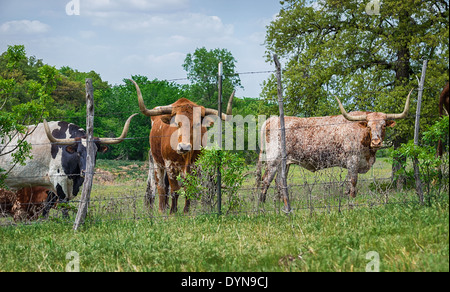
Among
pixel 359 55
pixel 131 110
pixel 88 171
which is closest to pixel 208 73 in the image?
pixel 131 110

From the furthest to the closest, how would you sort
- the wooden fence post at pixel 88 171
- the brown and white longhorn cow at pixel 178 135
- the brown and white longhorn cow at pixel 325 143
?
the brown and white longhorn cow at pixel 325 143 < the brown and white longhorn cow at pixel 178 135 < the wooden fence post at pixel 88 171

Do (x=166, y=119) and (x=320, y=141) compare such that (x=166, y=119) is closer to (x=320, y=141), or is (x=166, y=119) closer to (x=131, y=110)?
(x=320, y=141)

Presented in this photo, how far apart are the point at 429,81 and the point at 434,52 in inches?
62.6

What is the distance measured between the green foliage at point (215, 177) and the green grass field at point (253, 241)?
1.22 ft

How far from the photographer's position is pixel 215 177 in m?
8.22

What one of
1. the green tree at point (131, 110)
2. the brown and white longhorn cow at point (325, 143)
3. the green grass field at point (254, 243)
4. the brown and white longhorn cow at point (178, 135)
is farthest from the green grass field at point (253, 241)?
the green tree at point (131, 110)

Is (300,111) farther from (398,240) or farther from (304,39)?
(398,240)

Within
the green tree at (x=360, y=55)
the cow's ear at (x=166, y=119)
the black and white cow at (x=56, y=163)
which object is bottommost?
the black and white cow at (x=56, y=163)

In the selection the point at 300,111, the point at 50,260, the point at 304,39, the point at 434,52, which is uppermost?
the point at 304,39

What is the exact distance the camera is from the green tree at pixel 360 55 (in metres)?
12.7

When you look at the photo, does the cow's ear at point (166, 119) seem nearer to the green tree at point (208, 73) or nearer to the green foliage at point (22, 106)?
the green foliage at point (22, 106)

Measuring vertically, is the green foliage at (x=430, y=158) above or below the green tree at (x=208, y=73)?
below

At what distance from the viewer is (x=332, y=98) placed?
47.0ft

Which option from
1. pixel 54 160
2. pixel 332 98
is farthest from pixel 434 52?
pixel 54 160
